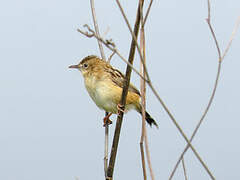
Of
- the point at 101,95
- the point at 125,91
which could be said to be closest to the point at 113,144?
the point at 125,91

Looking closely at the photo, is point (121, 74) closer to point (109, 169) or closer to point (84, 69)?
point (84, 69)

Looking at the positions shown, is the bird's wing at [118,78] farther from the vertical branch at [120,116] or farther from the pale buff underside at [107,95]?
the vertical branch at [120,116]

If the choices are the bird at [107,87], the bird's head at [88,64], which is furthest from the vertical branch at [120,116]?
the bird's head at [88,64]

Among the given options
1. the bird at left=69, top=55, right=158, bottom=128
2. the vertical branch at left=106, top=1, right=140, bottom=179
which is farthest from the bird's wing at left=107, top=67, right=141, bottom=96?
the vertical branch at left=106, top=1, right=140, bottom=179

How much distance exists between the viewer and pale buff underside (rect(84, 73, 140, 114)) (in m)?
3.73

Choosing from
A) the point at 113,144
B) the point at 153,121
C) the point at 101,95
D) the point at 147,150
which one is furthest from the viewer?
the point at 153,121

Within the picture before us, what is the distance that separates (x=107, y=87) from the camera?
3773 millimetres

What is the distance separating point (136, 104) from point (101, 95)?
0.40m

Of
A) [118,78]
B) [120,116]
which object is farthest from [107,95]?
[120,116]

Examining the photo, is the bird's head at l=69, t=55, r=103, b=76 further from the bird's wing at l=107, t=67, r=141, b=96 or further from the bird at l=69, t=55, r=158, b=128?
the bird's wing at l=107, t=67, r=141, b=96

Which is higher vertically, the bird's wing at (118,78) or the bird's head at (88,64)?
the bird's head at (88,64)

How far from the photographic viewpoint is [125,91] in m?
2.05

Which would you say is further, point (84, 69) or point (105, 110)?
point (84, 69)

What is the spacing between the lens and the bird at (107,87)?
12.3 ft
